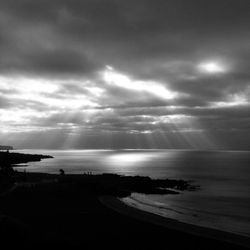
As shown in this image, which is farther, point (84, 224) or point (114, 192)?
point (114, 192)

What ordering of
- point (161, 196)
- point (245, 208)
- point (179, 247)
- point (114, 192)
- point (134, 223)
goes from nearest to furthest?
1. point (179, 247)
2. point (134, 223)
3. point (245, 208)
4. point (114, 192)
5. point (161, 196)

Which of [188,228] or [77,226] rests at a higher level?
[77,226]

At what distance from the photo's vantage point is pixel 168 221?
1539 inches

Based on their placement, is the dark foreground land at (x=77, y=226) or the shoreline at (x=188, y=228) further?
the shoreline at (x=188, y=228)

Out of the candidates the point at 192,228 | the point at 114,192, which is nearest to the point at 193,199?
the point at 114,192

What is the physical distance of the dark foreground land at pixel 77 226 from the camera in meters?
19.3

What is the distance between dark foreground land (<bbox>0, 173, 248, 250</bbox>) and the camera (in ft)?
63.4

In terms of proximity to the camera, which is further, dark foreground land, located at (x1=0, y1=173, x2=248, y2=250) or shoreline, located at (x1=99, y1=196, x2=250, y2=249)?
shoreline, located at (x1=99, y1=196, x2=250, y2=249)

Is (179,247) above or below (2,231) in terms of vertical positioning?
below

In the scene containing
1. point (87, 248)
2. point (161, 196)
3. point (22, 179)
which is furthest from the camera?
point (22, 179)

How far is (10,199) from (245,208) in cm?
3731

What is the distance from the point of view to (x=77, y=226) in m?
32.9

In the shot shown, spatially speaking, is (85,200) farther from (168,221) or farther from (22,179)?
(22,179)

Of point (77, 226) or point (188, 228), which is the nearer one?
point (77, 226)
